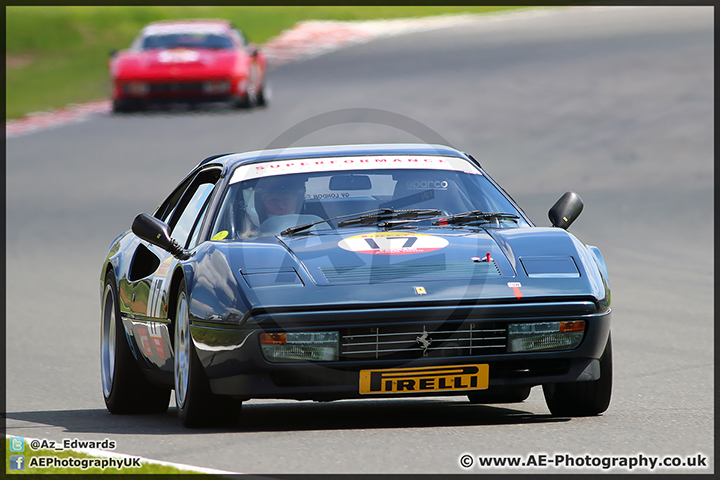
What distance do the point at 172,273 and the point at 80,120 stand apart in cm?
1990

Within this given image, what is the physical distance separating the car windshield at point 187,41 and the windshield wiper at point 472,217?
17523mm

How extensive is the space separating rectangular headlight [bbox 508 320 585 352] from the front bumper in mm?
27

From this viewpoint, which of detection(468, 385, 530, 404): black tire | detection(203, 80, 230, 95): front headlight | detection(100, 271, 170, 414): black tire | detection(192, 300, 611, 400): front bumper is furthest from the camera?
detection(203, 80, 230, 95): front headlight

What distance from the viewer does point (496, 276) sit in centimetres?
602

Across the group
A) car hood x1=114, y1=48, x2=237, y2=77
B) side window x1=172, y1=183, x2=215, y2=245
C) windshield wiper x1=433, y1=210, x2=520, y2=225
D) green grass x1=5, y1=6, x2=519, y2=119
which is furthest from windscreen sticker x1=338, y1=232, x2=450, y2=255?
green grass x1=5, y1=6, x2=519, y2=119

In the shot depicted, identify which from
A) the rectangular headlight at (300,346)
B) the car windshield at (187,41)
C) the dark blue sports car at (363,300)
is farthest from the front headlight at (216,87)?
the rectangular headlight at (300,346)

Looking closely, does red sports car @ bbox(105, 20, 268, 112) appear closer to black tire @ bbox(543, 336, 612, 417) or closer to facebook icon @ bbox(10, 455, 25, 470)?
black tire @ bbox(543, 336, 612, 417)

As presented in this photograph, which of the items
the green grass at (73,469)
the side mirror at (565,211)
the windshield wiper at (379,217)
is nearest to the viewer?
the green grass at (73,469)

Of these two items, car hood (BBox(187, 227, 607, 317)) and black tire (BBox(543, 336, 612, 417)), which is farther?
black tire (BBox(543, 336, 612, 417))

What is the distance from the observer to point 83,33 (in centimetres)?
4197

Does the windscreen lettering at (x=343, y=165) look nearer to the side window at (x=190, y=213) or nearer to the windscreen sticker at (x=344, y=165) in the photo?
the windscreen sticker at (x=344, y=165)

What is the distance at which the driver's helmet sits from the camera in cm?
689

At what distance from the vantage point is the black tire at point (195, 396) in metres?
6.12

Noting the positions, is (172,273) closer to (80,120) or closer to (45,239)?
(45,239)
